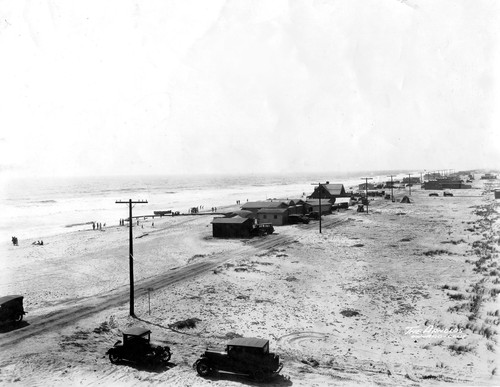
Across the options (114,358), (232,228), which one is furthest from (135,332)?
(232,228)

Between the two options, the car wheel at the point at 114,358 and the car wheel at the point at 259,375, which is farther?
the car wheel at the point at 114,358

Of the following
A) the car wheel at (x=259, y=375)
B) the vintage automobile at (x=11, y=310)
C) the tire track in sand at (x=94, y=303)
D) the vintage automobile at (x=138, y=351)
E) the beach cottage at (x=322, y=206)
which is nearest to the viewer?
the car wheel at (x=259, y=375)

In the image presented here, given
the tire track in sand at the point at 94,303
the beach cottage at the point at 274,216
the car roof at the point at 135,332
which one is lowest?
the tire track in sand at the point at 94,303

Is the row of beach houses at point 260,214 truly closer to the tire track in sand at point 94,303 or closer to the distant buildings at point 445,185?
the tire track in sand at point 94,303

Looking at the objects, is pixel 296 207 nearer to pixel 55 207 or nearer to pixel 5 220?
pixel 5 220

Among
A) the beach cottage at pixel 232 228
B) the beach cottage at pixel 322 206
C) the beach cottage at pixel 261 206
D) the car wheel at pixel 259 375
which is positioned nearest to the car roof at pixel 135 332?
the car wheel at pixel 259 375

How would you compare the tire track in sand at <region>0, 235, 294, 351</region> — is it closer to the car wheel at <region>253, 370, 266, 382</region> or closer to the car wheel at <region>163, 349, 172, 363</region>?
the car wheel at <region>163, 349, 172, 363</region>

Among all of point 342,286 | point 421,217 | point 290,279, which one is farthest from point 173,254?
point 421,217

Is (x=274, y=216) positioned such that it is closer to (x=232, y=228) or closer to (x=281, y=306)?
(x=232, y=228)
